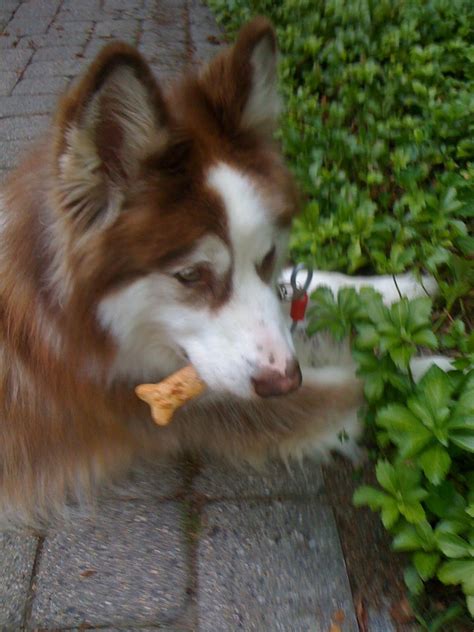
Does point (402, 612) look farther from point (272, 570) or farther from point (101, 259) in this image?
point (101, 259)

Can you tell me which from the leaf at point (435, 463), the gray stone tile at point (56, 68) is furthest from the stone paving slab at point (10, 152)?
the leaf at point (435, 463)

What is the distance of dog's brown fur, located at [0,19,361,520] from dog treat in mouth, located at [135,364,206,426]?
0.12 m

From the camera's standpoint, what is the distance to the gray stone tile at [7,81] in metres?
4.84

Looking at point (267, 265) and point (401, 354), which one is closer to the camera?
point (401, 354)

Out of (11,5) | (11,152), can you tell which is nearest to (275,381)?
(11,152)

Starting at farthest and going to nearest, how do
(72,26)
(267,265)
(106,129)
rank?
(72,26), (267,265), (106,129)

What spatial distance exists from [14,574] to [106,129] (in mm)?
1454

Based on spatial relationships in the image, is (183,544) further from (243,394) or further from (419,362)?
(419,362)

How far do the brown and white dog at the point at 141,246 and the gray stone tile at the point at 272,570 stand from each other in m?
0.51

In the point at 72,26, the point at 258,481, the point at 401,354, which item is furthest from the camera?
the point at 72,26

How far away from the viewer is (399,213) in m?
2.85

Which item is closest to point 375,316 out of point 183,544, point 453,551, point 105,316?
point 453,551

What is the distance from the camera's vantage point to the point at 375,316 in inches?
72.9

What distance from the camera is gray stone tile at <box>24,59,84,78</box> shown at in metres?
4.96
